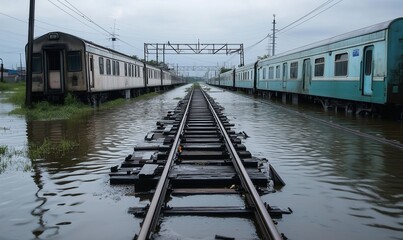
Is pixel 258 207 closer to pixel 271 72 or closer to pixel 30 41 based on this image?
pixel 30 41

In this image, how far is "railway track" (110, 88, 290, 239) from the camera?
461cm

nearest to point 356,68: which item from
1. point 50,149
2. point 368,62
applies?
point 368,62

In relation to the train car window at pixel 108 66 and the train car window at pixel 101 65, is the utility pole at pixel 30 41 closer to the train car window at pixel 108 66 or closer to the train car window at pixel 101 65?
the train car window at pixel 101 65

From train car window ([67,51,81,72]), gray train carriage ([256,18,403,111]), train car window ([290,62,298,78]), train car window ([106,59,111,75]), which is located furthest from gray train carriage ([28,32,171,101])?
train car window ([290,62,298,78])

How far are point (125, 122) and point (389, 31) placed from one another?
8.97 metres

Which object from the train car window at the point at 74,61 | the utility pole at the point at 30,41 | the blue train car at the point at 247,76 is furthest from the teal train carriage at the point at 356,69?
the blue train car at the point at 247,76

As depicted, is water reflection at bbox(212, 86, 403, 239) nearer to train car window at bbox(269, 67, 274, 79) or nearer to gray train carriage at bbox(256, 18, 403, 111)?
gray train carriage at bbox(256, 18, 403, 111)

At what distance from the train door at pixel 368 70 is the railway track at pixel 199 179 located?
713 centimetres

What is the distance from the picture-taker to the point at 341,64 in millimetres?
17094

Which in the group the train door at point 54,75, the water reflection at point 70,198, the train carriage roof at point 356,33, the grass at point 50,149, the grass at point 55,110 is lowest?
the water reflection at point 70,198

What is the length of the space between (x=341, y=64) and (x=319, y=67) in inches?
115

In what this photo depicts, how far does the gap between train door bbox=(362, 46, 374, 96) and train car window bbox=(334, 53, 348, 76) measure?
5.18ft

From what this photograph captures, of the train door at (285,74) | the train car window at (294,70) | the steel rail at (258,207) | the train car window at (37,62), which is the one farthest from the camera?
the train door at (285,74)

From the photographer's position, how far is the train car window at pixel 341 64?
16625 millimetres
